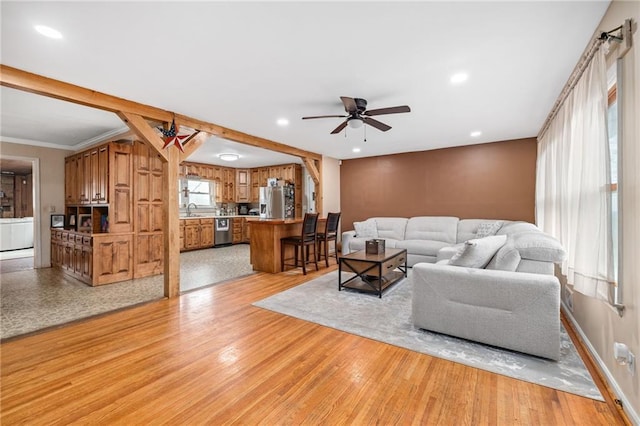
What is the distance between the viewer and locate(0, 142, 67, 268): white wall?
5.46m

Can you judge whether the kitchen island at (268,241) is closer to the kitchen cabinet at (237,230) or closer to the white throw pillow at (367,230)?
the white throw pillow at (367,230)

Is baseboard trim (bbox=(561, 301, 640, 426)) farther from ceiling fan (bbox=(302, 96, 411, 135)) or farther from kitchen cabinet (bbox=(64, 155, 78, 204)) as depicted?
kitchen cabinet (bbox=(64, 155, 78, 204))

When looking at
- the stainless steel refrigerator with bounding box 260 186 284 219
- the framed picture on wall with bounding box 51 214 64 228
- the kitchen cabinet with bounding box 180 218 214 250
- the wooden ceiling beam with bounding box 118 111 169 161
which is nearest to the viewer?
the wooden ceiling beam with bounding box 118 111 169 161

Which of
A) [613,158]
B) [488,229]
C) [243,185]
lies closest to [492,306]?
[613,158]

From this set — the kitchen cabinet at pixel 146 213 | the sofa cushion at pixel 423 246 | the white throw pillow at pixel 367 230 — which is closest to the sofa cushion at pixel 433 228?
the sofa cushion at pixel 423 246

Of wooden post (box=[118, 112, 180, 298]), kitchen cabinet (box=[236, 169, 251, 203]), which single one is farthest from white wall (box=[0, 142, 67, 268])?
kitchen cabinet (box=[236, 169, 251, 203])

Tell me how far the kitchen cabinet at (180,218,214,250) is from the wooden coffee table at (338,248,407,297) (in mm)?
5114

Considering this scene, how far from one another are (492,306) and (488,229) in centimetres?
326

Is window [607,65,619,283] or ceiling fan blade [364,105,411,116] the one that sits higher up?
ceiling fan blade [364,105,411,116]

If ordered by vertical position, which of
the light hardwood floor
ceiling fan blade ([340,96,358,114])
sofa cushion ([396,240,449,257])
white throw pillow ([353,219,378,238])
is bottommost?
the light hardwood floor

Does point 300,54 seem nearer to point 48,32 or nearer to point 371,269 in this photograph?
point 48,32

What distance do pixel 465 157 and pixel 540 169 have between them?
1719 millimetres

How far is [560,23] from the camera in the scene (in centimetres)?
201

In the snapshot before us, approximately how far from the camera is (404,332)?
2.71m
